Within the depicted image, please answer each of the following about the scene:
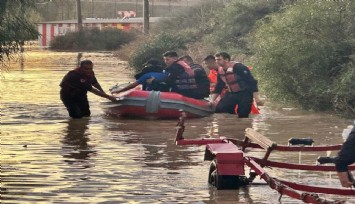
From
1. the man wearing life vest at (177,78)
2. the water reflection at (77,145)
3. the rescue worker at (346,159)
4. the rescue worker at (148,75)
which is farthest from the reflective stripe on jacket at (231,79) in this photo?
the rescue worker at (346,159)

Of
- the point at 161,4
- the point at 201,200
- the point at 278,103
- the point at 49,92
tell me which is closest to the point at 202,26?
the point at 49,92

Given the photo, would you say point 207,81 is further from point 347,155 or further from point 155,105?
point 347,155

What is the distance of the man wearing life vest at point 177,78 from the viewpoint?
70.4 ft

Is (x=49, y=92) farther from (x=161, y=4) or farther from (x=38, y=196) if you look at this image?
(x=161, y=4)

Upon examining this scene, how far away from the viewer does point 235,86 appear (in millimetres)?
21125

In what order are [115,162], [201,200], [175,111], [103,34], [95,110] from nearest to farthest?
[201,200]
[115,162]
[175,111]
[95,110]
[103,34]

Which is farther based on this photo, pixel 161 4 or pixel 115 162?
pixel 161 4

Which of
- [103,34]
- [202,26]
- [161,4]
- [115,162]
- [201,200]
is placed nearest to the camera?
[201,200]

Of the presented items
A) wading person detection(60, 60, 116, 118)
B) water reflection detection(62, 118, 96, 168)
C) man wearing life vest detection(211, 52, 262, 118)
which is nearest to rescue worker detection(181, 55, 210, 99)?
man wearing life vest detection(211, 52, 262, 118)

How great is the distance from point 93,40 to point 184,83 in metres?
57.2

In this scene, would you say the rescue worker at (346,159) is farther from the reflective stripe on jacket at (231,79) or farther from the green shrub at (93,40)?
the green shrub at (93,40)

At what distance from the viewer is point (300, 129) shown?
63.4 ft

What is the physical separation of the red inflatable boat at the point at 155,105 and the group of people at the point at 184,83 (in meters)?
0.30

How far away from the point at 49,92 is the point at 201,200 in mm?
18799
